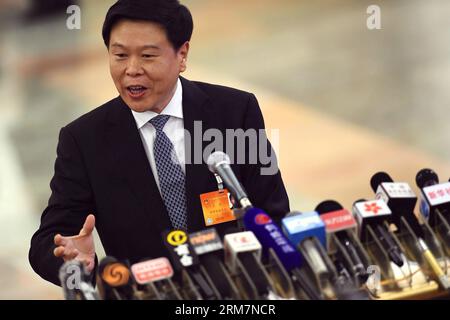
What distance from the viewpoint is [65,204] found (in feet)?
11.2

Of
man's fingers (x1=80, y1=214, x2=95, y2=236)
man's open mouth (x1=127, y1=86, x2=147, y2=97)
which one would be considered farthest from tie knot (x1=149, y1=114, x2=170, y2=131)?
man's fingers (x1=80, y1=214, x2=95, y2=236)

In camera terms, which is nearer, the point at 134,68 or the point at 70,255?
the point at 70,255

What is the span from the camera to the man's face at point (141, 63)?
336 centimetres

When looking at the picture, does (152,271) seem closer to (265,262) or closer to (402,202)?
(265,262)

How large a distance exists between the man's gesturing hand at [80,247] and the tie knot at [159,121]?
1.81 feet

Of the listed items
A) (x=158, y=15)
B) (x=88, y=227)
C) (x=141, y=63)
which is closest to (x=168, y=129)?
(x=141, y=63)

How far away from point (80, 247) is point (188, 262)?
492 mm

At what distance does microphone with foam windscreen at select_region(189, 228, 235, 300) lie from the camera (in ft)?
8.69

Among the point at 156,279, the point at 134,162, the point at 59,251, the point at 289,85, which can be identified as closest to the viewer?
the point at 156,279

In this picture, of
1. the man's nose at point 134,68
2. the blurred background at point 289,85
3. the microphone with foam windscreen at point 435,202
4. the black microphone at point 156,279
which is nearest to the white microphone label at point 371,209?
the microphone with foam windscreen at point 435,202

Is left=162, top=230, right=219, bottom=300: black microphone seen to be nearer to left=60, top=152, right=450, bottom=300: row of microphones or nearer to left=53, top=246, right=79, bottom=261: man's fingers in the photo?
left=60, top=152, right=450, bottom=300: row of microphones

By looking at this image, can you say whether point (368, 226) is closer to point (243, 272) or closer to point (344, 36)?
point (243, 272)

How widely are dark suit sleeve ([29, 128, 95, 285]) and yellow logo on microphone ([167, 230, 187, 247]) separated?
63 centimetres

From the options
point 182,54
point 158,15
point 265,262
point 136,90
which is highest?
point 158,15
